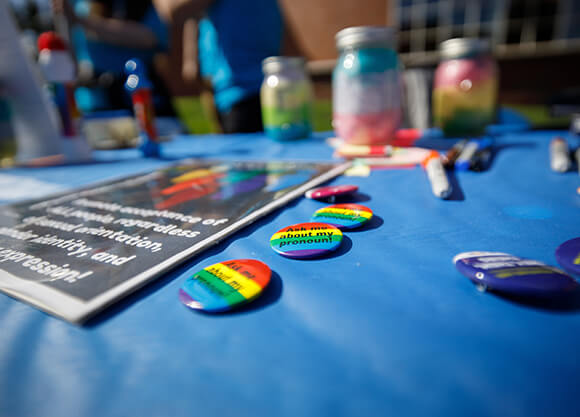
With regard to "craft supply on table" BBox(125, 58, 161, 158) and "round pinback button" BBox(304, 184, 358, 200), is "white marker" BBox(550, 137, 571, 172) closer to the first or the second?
"round pinback button" BBox(304, 184, 358, 200)

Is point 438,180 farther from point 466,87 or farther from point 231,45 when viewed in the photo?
point 231,45

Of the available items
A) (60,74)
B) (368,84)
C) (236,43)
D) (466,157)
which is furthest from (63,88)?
(466,157)

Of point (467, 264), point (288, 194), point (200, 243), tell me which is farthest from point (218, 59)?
point (467, 264)

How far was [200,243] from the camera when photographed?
0.36 metres

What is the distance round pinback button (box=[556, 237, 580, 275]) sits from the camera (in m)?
0.28

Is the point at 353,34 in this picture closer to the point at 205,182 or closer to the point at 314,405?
the point at 205,182

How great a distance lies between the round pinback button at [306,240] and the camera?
0.33 m

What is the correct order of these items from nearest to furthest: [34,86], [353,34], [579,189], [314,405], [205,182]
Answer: [314,405] < [579,189] < [205,182] < [353,34] < [34,86]

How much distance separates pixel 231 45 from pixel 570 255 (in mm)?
1406

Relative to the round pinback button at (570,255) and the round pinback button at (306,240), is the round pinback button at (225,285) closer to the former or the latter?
the round pinback button at (306,240)

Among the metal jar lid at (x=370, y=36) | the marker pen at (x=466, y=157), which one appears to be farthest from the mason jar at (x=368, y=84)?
the marker pen at (x=466, y=157)

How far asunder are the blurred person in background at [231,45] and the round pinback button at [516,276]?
130cm

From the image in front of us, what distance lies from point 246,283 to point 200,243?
0.11 meters

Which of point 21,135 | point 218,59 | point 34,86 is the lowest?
point 21,135
